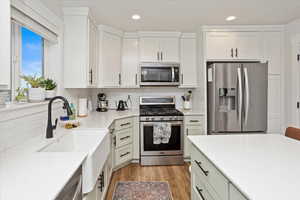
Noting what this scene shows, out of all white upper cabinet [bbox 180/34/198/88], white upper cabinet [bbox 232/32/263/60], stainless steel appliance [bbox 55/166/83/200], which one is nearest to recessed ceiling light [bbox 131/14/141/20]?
white upper cabinet [bbox 180/34/198/88]

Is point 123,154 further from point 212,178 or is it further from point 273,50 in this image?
point 273,50

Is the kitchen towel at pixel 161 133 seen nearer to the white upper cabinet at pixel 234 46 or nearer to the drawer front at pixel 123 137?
the drawer front at pixel 123 137

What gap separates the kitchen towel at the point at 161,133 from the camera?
9.88 feet

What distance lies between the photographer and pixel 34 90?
1.73 meters

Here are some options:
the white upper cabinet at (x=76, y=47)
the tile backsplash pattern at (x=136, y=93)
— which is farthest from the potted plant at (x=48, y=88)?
the tile backsplash pattern at (x=136, y=93)

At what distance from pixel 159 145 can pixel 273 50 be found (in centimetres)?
257

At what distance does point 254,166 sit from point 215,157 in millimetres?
210

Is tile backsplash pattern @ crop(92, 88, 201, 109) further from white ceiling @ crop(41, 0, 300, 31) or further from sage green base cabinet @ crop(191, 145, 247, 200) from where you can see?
sage green base cabinet @ crop(191, 145, 247, 200)

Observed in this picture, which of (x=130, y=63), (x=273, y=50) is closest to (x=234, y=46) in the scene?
(x=273, y=50)

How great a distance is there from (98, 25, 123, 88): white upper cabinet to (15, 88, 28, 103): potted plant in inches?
56.7

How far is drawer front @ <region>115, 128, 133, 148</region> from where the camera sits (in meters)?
2.78

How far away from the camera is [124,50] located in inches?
135

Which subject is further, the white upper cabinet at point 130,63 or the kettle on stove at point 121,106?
the kettle on stove at point 121,106

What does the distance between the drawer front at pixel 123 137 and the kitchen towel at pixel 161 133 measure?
1.38 ft
